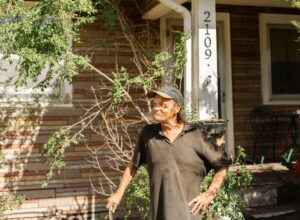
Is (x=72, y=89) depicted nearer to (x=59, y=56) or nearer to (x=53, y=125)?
(x=53, y=125)

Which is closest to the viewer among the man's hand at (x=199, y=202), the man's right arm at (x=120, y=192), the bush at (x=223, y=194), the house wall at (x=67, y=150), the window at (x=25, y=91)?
the man's hand at (x=199, y=202)

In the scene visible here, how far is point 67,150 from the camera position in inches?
300

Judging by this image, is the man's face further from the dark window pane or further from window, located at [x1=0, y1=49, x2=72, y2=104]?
the dark window pane

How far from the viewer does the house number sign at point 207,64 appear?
6324 millimetres

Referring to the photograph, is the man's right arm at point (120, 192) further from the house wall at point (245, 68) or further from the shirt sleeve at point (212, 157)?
the house wall at point (245, 68)

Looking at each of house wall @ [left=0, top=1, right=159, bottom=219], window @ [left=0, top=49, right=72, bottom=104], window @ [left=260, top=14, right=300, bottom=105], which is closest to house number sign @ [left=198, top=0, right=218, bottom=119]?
house wall @ [left=0, top=1, right=159, bottom=219]

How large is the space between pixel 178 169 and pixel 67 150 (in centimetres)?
428

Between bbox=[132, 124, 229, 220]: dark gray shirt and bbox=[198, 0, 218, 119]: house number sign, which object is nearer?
bbox=[132, 124, 229, 220]: dark gray shirt

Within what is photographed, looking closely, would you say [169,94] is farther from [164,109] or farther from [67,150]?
[67,150]

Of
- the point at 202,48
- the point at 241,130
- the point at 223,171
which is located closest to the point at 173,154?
the point at 223,171

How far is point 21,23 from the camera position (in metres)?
5.36

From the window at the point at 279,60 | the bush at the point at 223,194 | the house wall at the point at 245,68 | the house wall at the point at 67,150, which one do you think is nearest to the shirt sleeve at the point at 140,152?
the bush at the point at 223,194

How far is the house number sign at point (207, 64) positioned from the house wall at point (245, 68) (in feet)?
8.24

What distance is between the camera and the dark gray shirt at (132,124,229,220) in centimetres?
355
